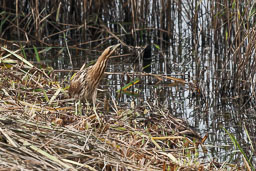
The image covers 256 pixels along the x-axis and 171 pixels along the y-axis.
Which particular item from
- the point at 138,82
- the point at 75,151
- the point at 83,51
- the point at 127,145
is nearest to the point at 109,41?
the point at 83,51

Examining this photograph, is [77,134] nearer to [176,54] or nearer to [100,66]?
[100,66]

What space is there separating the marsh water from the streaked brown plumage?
0.57 meters

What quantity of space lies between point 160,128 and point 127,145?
70 cm

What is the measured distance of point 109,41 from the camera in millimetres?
6961

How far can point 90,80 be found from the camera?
154 inches

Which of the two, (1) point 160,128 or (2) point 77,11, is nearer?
(1) point 160,128

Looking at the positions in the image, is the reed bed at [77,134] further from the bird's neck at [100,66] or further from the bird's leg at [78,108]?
the bird's neck at [100,66]

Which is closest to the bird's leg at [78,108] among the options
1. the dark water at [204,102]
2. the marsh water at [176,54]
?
the dark water at [204,102]

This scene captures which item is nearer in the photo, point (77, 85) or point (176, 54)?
point (77, 85)

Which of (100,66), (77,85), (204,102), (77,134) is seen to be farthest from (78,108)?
(204,102)

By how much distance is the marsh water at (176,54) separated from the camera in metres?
4.37

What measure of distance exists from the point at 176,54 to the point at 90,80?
2.82m

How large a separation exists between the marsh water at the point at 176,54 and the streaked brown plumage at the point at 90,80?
57 cm

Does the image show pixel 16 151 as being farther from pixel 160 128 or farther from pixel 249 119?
pixel 249 119
